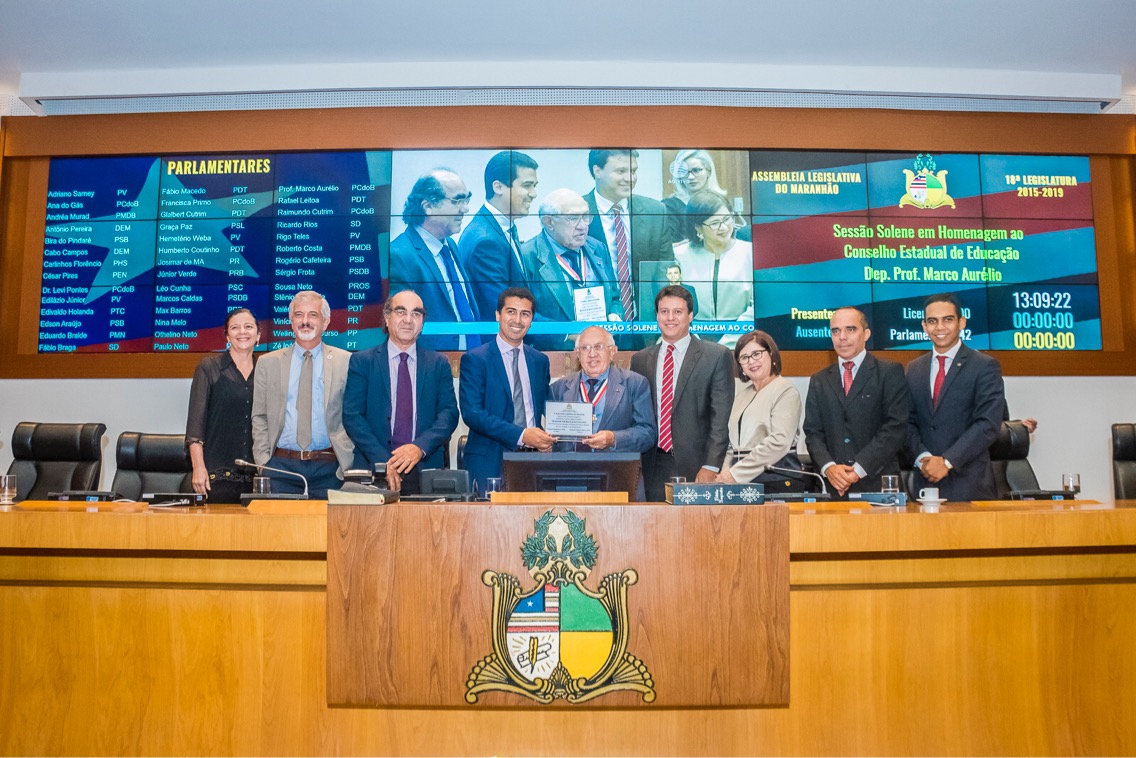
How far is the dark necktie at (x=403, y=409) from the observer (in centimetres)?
367

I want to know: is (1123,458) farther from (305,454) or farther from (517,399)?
(305,454)

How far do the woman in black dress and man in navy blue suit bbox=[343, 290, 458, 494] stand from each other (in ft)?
1.87

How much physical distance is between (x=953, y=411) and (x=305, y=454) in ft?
10.2

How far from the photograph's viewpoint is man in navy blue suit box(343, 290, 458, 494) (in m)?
3.61

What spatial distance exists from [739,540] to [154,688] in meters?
1.48

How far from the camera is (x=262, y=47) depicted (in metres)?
4.66

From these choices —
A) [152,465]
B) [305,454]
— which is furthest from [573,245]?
[152,465]

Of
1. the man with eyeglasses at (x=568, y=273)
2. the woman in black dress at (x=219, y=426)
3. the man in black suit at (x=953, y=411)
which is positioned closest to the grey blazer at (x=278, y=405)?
the woman in black dress at (x=219, y=426)

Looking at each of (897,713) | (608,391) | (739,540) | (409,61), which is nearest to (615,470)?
(739,540)

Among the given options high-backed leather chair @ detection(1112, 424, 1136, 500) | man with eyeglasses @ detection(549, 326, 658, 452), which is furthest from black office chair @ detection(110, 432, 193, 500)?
high-backed leather chair @ detection(1112, 424, 1136, 500)

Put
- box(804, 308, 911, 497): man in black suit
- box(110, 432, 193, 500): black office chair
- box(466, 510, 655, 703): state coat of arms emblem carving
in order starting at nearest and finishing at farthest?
box(466, 510, 655, 703): state coat of arms emblem carving, box(804, 308, 911, 497): man in black suit, box(110, 432, 193, 500): black office chair

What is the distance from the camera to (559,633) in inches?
69.7

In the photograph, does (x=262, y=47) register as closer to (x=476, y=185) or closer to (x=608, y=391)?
(x=476, y=185)

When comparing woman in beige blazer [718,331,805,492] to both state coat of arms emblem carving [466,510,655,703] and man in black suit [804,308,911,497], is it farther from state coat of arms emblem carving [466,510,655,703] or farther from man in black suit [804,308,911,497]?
state coat of arms emblem carving [466,510,655,703]
